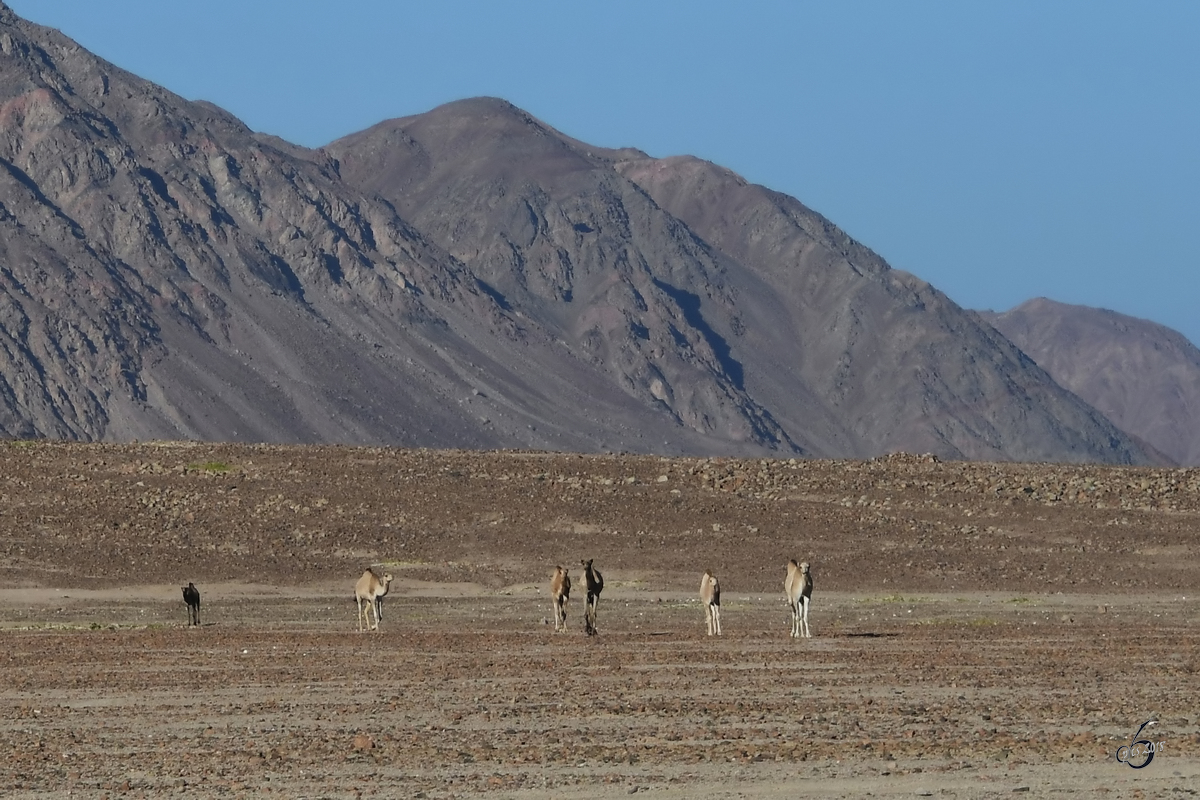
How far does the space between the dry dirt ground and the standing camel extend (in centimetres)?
54

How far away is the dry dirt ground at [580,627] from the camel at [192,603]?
1.78ft

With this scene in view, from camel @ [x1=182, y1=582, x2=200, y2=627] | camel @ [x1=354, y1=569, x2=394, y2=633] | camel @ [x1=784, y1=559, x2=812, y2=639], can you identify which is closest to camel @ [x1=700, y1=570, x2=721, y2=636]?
camel @ [x1=784, y1=559, x2=812, y2=639]

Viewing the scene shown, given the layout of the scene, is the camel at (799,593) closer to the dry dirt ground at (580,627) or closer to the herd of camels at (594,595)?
the herd of camels at (594,595)

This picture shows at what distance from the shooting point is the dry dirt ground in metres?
15.5

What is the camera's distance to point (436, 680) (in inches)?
880

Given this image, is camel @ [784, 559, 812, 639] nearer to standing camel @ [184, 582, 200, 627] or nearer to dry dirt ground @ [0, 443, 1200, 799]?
dry dirt ground @ [0, 443, 1200, 799]

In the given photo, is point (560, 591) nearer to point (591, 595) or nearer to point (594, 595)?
point (594, 595)

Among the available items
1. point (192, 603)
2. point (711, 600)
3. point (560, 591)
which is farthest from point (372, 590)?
point (711, 600)

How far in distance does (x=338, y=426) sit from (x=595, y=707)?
161683 millimetres

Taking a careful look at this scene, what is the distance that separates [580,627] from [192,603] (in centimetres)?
706

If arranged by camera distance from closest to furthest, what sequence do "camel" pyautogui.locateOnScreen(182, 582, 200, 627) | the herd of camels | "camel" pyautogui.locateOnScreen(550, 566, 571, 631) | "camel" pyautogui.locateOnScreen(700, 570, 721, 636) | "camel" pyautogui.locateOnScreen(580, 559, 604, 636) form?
1. the herd of camels
2. "camel" pyautogui.locateOnScreen(700, 570, 721, 636)
3. "camel" pyautogui.locateOnScreen(580, 559, 604, 636)
4. "camel" pyautogui.locateOnScreen(550, 566, 571, 631)
5. "camel" pyautogui.locateOnScreen(182, 582, 200, 627)

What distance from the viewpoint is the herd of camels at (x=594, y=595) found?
28094 mm

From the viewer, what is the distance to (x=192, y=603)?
111ft

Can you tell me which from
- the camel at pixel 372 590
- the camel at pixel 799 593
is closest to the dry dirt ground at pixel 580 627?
the camel at pixel 799 593
